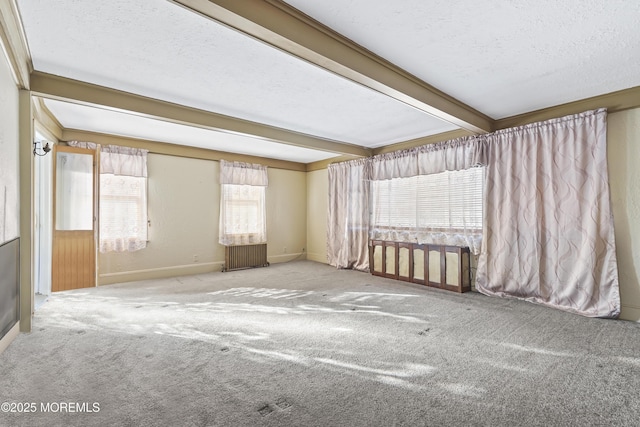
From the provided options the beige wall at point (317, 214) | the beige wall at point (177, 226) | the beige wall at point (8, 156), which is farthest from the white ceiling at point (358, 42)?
the beige wall at point (317, 214)

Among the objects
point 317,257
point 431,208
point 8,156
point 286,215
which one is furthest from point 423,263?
point 8,156

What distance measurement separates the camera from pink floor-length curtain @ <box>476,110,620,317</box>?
333 centimetres

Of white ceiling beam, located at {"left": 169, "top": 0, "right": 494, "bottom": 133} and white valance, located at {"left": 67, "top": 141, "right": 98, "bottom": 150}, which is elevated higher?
white ceiling beam, located at {"left": 169, "top": 0, "right": 494, "bottom": 133}

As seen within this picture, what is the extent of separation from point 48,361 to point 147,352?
26.4 inches

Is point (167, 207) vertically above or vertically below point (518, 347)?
above

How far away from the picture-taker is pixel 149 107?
3.44 m

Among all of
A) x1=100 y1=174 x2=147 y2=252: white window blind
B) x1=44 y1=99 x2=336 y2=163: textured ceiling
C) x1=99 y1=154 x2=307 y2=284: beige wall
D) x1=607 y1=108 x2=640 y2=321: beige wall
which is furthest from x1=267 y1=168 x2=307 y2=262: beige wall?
x1=607 y1=108 x2=640 y2=321: beige wall

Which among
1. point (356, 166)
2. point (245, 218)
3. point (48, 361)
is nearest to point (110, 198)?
point (245, 218)

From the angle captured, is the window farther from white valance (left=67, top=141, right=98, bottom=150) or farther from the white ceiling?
the white ceiling

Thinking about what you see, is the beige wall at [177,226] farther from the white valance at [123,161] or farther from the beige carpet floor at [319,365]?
the beige carpet floor at [319,365]

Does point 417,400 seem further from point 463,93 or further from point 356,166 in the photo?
point 356,166

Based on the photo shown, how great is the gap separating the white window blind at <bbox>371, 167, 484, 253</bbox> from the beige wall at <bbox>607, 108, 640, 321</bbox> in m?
1.40

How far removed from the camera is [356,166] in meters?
6.25

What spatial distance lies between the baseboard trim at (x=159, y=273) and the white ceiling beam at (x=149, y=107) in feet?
9.60
